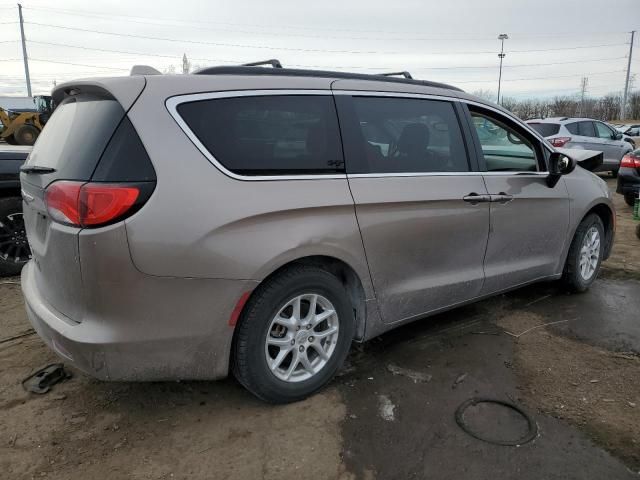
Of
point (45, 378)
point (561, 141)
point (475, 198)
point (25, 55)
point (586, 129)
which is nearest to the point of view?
point (45, 378)

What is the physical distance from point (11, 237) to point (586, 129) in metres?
13.7

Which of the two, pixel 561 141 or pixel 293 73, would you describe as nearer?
pixel 293 73

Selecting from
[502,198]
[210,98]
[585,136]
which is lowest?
[502,198]

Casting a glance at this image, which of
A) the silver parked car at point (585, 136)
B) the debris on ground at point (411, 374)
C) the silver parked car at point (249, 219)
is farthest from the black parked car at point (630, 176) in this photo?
the debris on ground at point (411, 374)

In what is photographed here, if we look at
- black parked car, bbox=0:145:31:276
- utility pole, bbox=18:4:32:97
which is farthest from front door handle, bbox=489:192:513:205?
utility pole, bbox=18:4:32:97

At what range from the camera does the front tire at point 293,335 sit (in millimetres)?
2645

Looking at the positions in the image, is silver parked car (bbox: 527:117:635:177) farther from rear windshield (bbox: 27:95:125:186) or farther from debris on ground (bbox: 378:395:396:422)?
rear windshield (bbox: 27:95:125:186)

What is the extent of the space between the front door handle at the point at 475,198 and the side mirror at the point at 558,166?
2.82 ft

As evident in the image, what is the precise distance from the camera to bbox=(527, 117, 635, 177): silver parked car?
43.6 feet

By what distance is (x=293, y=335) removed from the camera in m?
2.83

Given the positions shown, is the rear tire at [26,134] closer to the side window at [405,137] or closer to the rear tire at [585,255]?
the side window at [405,137]

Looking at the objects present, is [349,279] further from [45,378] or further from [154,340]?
[45,378]

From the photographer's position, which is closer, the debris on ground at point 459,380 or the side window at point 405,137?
the side window at point 405,137

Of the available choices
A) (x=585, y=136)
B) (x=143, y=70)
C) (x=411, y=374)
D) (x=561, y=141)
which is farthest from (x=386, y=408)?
(x=585, y=136)
